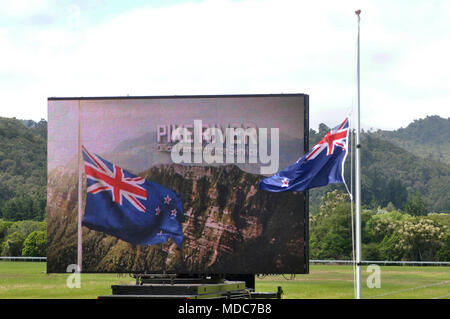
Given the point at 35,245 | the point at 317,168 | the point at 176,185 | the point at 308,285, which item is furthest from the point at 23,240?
the point at 317,168

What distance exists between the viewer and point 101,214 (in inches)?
680

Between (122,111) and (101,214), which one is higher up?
(122,111)

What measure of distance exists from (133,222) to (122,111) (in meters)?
2.40

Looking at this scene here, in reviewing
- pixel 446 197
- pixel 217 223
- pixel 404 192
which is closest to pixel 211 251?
pixel 217 223

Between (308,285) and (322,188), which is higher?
(322,188)

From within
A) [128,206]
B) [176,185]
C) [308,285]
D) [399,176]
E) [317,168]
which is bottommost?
[308,285]

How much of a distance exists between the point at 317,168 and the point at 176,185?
2.98 m

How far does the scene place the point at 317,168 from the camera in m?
16.8

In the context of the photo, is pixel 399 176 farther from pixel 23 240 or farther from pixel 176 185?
pixel 176 185

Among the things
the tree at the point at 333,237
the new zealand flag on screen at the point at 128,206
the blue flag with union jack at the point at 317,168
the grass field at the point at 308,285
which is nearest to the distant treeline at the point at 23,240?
the grass field at the point at 308,285

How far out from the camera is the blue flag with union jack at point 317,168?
16.7 m

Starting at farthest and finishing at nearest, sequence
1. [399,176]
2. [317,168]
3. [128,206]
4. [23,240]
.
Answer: [399,176] < [23,240] < [128,206] < [317,168]
